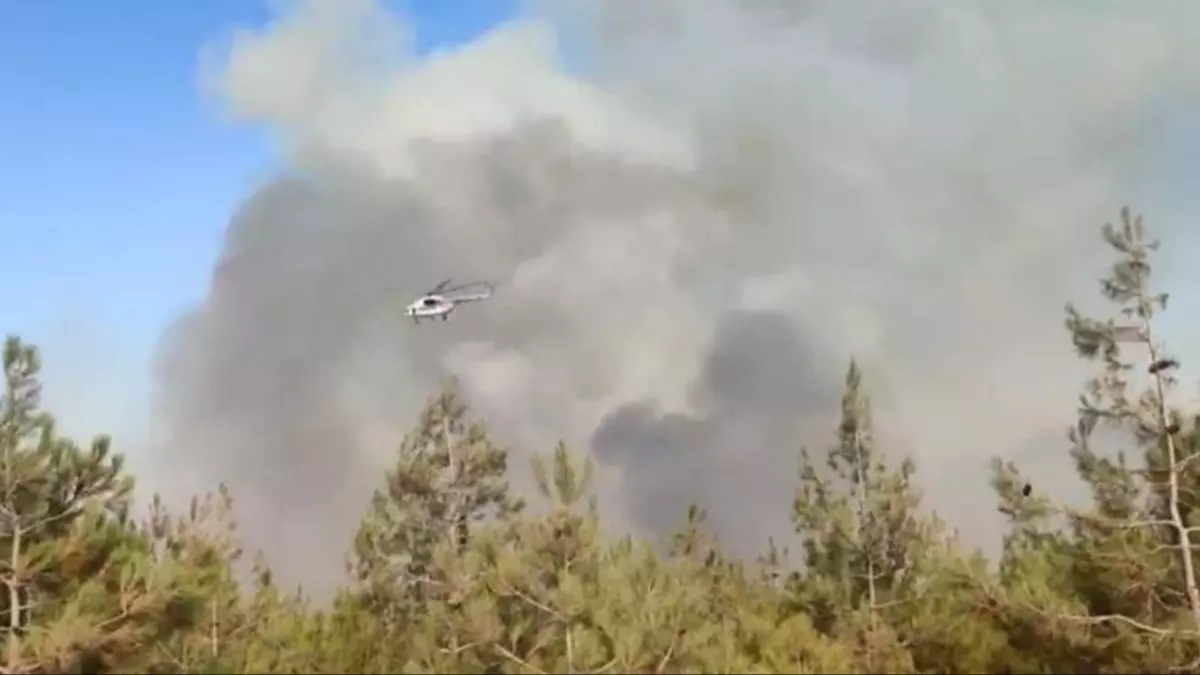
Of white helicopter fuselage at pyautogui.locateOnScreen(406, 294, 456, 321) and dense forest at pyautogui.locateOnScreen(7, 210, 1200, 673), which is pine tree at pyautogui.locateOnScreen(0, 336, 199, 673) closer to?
dense forest at pyautogui.locateOnScreen(7, 210, 1200, 673)

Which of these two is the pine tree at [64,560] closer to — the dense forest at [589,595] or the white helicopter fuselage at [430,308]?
the dense forest at [589,595]

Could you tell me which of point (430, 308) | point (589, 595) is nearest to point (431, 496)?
point (430, 308)

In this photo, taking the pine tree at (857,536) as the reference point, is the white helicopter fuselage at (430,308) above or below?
above

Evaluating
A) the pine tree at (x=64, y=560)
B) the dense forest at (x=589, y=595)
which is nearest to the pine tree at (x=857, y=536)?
the dense forest at (x=589, y=595)

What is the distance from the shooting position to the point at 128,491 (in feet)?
54.4

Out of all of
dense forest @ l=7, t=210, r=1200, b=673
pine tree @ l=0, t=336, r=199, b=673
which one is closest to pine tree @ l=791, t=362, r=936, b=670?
dense forest @ l=7, t=210, r=1200, b=673

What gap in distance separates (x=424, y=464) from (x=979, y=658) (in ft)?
43.3

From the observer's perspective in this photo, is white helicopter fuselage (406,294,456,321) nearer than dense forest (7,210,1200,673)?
No

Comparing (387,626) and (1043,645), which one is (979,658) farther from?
(387,626)

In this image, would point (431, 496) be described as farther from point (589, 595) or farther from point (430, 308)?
point (589, 595)

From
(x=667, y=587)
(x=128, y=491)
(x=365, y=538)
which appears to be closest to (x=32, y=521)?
(x=128, y=491)

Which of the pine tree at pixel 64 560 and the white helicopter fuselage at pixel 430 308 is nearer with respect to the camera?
the pine tree at pixel 64 560

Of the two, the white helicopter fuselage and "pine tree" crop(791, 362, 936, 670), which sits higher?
the white helicopter fuselage

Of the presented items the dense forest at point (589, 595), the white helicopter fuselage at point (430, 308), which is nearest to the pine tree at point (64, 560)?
the dense forest at point (589, 595)
